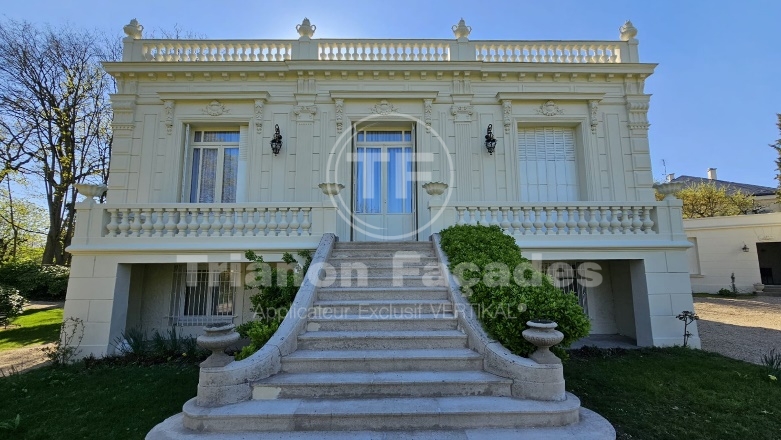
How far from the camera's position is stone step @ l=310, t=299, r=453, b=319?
14.8 feet

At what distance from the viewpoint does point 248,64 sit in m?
7.80

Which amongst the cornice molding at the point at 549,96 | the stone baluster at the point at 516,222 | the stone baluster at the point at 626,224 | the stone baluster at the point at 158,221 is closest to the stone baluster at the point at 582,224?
the stone baluster at the point at 626,224

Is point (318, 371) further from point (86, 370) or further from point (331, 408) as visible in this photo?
point (86, 370)

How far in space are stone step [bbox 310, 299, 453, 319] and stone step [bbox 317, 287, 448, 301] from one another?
0.65 feet

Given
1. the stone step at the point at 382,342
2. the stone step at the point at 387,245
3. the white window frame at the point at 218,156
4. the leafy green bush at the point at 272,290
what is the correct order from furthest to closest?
the white window frame at the point at 218,156 < the stone step at the point at 387,245 < the leafy green bush at the point at 272,290 < the stone step at the point at 382,342

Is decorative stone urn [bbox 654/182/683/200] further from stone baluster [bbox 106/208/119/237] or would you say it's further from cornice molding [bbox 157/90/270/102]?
stone baluster [bbox 106/208/119/237]

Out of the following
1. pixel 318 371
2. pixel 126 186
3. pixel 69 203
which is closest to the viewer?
pixel 318 371

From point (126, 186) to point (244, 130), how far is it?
8.80 feet

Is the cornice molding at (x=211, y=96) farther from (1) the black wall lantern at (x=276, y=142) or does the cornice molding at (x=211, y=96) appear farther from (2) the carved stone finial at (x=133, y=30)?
(2) the carved stone finial at (x=133, y=30)

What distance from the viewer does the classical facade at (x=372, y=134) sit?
753 cm

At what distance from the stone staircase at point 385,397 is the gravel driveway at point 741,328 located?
16.6 feet

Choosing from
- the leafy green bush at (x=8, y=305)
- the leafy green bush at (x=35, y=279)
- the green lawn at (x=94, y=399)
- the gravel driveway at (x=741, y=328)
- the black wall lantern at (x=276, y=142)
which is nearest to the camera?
the green lawn at (x=94, y=399)

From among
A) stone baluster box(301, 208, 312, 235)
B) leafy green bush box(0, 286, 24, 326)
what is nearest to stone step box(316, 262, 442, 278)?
stone baluster box(301, 208, 312, 235)

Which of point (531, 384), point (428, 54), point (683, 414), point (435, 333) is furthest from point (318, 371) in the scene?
point (428, 54)
